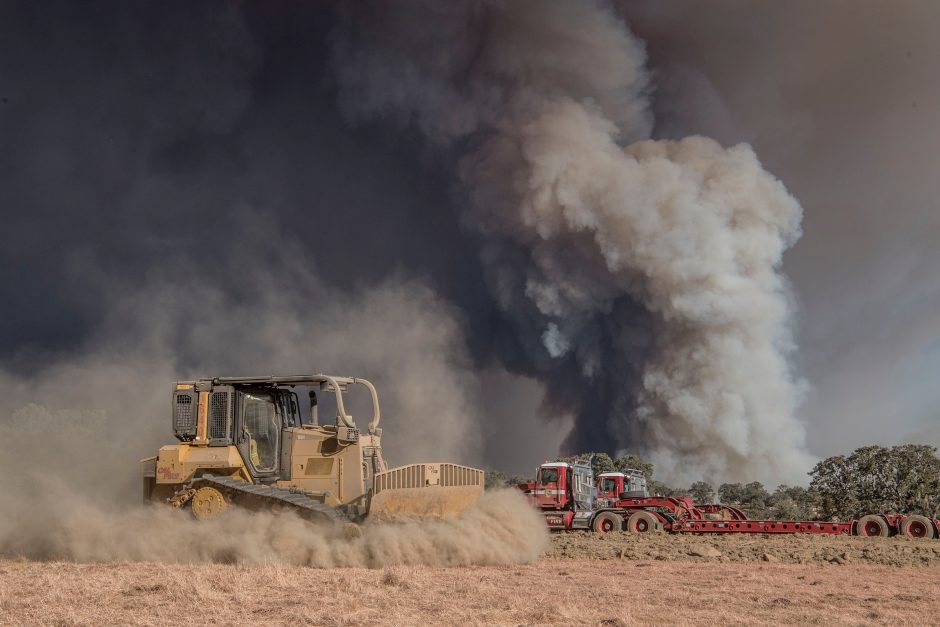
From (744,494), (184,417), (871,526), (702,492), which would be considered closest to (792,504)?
(744,494)

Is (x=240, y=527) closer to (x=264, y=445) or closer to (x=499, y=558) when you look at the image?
(x=264, y=445)

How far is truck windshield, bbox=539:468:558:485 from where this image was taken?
97.3 ft

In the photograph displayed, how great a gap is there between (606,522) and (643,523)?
122cm

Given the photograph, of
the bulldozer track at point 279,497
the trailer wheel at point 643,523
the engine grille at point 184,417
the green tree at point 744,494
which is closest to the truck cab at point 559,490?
the trailer wheel at point 643,523

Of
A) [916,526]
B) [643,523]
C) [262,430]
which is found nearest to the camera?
[262,430]

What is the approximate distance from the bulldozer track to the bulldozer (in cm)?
2

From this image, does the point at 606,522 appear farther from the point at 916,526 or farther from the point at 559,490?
the point at 916,526

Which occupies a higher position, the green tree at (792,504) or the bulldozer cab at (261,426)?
the bulldozer cab at (261,426)

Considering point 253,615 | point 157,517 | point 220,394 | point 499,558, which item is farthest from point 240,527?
point 253,615

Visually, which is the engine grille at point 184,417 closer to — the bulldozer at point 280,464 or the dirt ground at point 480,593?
the bulldozer at point 280,464

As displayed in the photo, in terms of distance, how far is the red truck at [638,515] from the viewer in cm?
2430

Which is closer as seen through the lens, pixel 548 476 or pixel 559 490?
pixel 559 490

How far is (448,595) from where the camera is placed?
10414 mm

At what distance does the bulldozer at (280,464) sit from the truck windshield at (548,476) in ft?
→ 46.4
